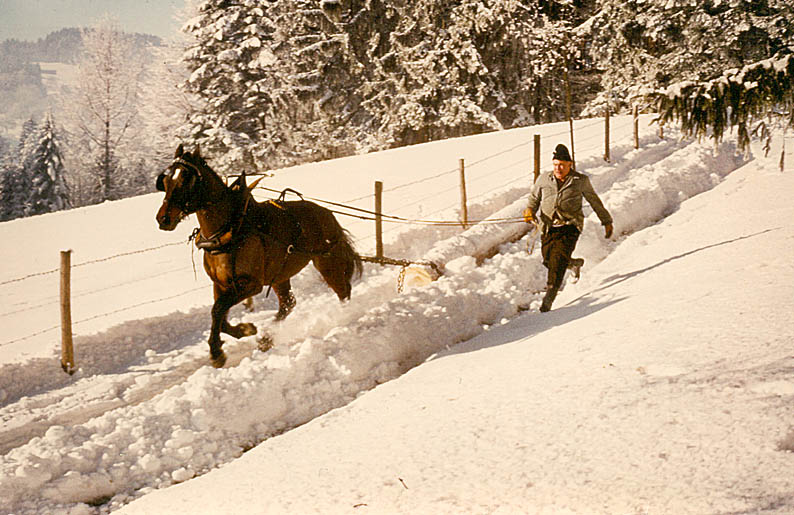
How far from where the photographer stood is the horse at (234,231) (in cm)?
485

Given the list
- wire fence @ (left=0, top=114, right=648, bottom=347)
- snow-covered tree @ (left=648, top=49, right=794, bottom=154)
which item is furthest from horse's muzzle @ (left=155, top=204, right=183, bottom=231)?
snow-covered tree @ (left=648, top=49, right=794, bottom=154)

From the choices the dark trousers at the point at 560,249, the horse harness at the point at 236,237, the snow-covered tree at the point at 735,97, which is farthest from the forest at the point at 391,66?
the horse harness at the point at 236,237

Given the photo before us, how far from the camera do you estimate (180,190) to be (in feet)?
15.7

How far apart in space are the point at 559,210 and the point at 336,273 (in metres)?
2.83

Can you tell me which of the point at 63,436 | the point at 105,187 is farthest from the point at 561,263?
the point at 105,187

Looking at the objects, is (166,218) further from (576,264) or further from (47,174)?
(47,174)

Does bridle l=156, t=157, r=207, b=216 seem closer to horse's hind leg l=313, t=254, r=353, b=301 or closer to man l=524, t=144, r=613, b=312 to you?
horse's hind leg l=313, t=254, r=353, b=301

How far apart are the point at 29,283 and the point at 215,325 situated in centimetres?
762

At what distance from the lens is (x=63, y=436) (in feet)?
13.5

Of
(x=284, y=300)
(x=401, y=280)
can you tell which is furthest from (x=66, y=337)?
(x=401, y=280)

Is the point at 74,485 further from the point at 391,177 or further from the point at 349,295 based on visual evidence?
the point at 391,177

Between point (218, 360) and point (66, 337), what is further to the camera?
point (66, 337)

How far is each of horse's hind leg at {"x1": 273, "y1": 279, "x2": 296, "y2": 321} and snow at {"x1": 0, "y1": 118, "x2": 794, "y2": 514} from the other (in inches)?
5.2

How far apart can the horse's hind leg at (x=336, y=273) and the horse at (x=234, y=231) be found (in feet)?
0.31
